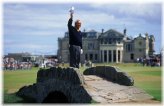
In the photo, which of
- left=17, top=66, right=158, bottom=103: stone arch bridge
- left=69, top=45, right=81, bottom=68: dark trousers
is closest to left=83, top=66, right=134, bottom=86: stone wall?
left=17, top=66, right=158, bottom=103: stone arch bridge

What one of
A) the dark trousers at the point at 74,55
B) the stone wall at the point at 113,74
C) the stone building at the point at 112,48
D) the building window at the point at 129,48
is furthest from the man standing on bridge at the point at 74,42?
the building window at the point at 129,48

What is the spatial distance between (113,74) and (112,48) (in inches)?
56.6

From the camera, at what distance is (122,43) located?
11.0 metres

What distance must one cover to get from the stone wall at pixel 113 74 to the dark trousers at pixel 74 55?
0.96 metres

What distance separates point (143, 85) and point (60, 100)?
7.21 feet

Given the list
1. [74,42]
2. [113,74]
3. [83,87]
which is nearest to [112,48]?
[113,74]

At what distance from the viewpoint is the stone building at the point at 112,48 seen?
9.21 m

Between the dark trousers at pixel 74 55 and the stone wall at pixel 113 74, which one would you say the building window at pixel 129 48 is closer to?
the stone wall at pixel 113 74

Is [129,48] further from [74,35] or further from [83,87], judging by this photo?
[83,87]

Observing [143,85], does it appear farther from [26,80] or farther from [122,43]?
[26,80]

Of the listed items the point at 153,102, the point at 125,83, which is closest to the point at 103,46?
the point at 125,83

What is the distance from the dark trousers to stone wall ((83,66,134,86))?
3.14 ft

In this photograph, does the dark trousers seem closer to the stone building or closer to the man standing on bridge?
the man standing on bridge

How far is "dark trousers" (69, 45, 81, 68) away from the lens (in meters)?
8.53
